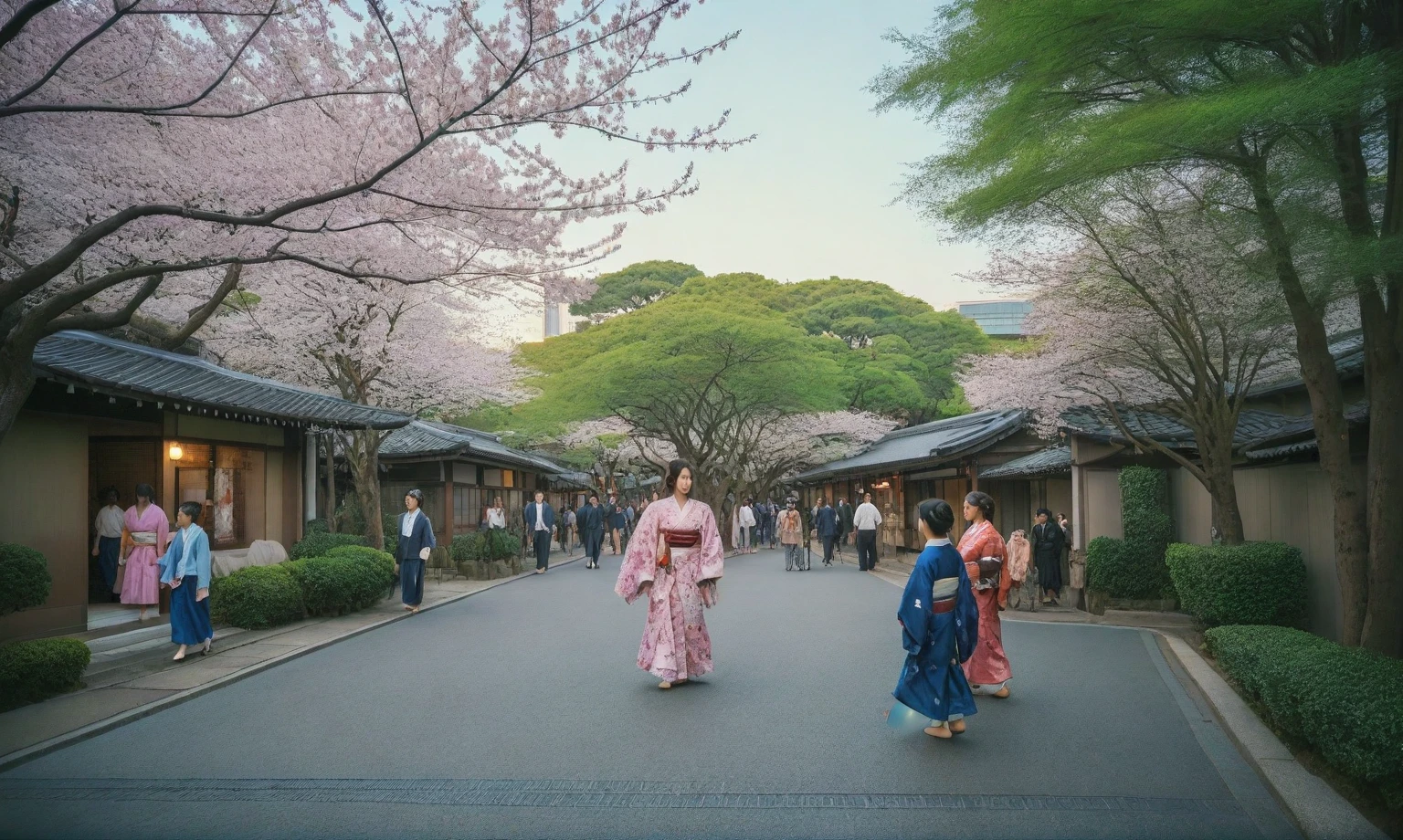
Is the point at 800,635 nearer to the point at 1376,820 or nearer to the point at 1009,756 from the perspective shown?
the point at 1009,756

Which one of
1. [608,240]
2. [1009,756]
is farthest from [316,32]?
[1009,756]

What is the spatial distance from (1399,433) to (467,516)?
959 inches

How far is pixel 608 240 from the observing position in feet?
34.4

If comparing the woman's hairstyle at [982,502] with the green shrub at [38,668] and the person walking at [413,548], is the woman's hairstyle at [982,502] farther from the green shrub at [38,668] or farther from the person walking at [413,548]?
the person walking at [413,548]

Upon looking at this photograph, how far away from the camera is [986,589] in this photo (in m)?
8.05

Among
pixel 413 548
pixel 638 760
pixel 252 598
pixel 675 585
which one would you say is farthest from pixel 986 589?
pixel 413 548

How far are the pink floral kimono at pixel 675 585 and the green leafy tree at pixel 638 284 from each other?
39.5 m

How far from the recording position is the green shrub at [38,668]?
7.52 metres

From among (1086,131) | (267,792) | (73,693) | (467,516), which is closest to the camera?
(267,792)

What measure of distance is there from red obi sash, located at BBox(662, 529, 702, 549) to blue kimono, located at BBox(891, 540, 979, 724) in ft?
8.35

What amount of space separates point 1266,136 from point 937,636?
4429 mm

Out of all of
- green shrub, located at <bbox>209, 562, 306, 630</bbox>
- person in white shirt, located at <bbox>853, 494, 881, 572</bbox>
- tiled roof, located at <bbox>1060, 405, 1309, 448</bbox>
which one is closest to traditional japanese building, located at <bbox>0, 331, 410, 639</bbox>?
green shrub, located at <bbox>209, 562, 306, 630</bbox>

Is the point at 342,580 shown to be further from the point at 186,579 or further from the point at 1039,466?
the point at 1039,466

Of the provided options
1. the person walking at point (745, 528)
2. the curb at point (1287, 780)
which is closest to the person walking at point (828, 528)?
the person walking at point (745, 528)
